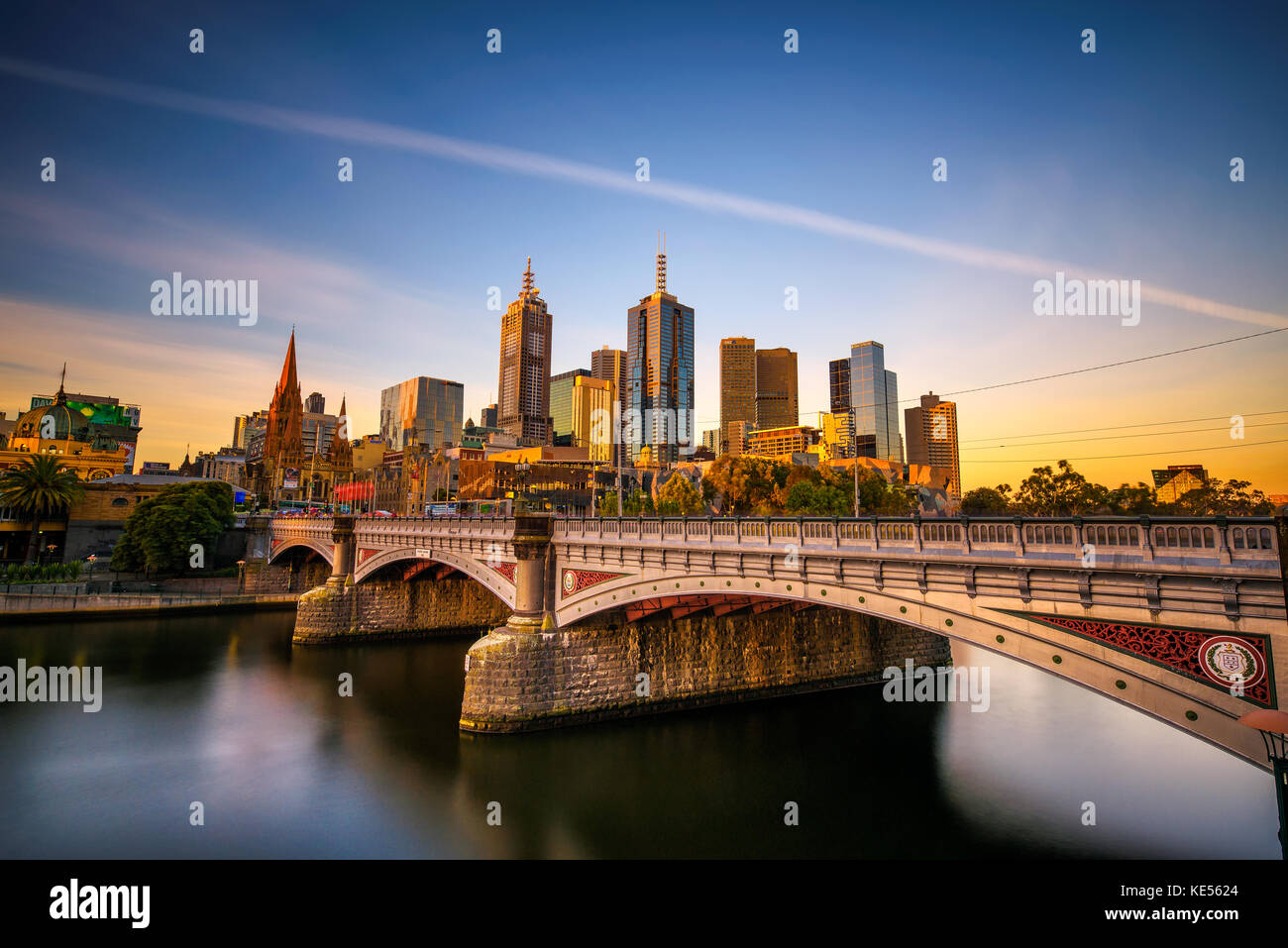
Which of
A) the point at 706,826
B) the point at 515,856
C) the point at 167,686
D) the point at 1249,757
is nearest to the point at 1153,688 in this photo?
the point at 1249,757

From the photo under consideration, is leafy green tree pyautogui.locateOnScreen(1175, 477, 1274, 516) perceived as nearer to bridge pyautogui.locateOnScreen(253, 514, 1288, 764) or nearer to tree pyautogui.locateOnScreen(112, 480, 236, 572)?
bridge pyautogui.locateOnScreen(253, 514, 1288, 764)

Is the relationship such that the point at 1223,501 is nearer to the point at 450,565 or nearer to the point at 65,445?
the point at 450,565

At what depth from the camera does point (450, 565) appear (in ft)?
118

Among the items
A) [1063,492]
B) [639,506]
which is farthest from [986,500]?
[639,506]

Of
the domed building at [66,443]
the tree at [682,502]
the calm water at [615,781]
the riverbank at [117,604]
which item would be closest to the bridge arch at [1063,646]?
the calm water at [615,781]

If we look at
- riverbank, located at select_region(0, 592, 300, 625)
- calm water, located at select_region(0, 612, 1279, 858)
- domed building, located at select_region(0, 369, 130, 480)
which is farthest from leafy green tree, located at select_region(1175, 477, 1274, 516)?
domed building, located at select_region(0, 369, 130, 480)

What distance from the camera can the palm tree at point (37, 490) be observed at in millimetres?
66250

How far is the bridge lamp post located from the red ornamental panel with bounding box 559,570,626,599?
1906 centimetres

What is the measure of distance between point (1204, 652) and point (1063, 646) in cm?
215

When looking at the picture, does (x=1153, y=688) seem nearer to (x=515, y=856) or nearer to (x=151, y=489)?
(x=515, y=856)

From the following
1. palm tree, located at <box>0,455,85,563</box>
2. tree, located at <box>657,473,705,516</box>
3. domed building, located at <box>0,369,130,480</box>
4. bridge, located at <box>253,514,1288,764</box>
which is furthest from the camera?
domed building, located at <box>0,369,130,480</box>

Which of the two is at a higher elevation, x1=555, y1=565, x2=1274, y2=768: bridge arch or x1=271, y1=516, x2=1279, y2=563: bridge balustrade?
x1=271, y1=516, x2=1279, y2=563: bridge balustrade

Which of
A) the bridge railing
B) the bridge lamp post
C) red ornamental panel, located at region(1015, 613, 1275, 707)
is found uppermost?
Answer: the bridge railing

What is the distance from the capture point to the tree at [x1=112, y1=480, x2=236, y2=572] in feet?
207
